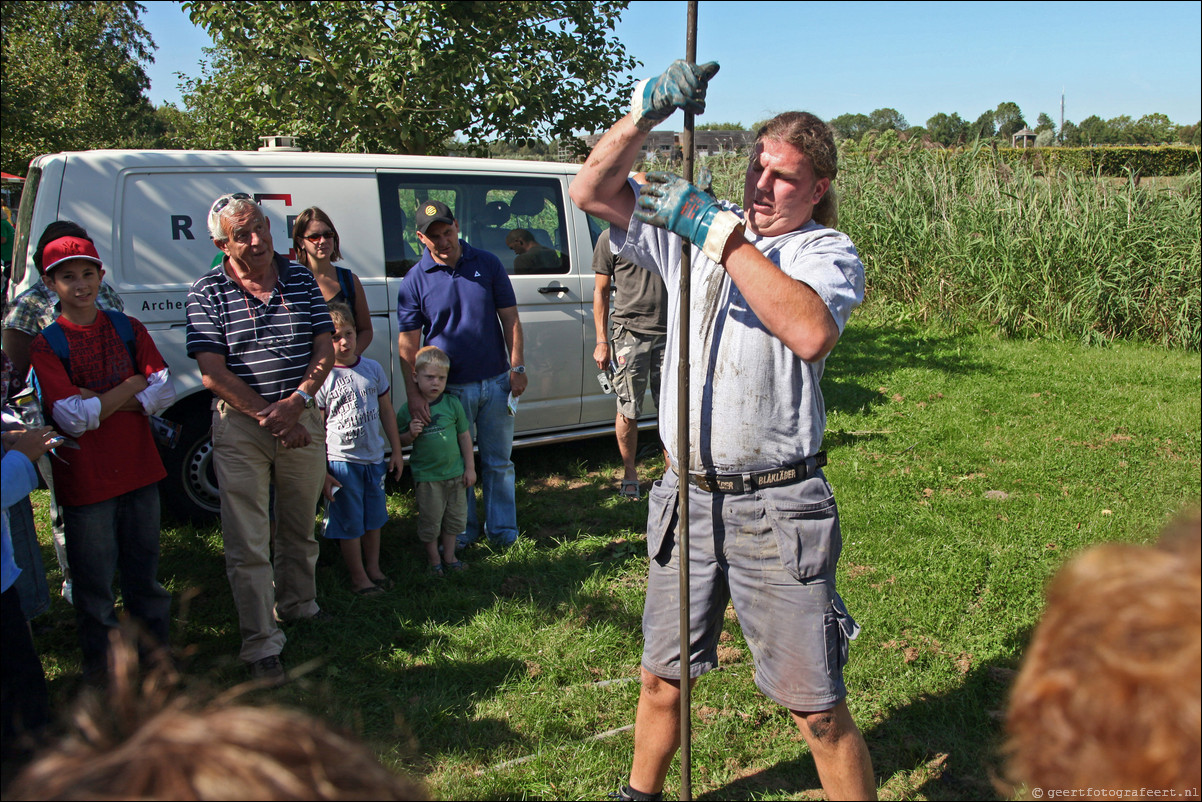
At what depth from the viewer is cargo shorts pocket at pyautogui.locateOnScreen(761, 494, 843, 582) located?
7.45ft

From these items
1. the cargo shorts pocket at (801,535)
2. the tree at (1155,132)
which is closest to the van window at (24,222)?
the cargo shorts pocket at (801,535)

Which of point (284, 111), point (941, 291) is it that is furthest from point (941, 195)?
point (284, 111)

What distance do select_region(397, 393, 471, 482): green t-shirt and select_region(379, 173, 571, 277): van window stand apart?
116 cm

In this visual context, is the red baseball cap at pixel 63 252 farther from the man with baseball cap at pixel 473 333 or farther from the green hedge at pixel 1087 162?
the green hedge at pixel 1087 162

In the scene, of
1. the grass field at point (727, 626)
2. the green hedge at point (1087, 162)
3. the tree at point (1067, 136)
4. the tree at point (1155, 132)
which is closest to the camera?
the grass field at point (727, 626)

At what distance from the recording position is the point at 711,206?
2.11 meters

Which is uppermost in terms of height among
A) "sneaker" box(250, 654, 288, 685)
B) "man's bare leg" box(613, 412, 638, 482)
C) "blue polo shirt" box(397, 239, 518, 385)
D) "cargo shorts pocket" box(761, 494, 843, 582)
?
"blue polo shirt" box(397, 239, 518, 385)

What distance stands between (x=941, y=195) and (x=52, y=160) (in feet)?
34.7

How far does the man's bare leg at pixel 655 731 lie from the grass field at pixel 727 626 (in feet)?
1.03

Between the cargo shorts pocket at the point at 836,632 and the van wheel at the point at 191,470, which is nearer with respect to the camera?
the cargo shorts pocket at the point at 836,632

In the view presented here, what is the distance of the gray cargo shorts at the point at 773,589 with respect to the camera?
2.27 meters

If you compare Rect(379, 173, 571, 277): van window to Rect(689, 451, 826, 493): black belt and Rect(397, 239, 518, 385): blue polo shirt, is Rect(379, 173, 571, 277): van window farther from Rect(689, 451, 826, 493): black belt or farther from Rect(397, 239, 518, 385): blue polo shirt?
Rect(689, 451, 826, 493): black belt

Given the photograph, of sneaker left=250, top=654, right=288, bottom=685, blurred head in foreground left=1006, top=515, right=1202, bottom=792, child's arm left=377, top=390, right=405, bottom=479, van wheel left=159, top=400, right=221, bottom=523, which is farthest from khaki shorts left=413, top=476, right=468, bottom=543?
blurred head in foreground left=1006, top=515, right=1202, bottom=792

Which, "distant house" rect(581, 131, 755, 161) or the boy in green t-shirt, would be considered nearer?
the boy in green t-shirt
